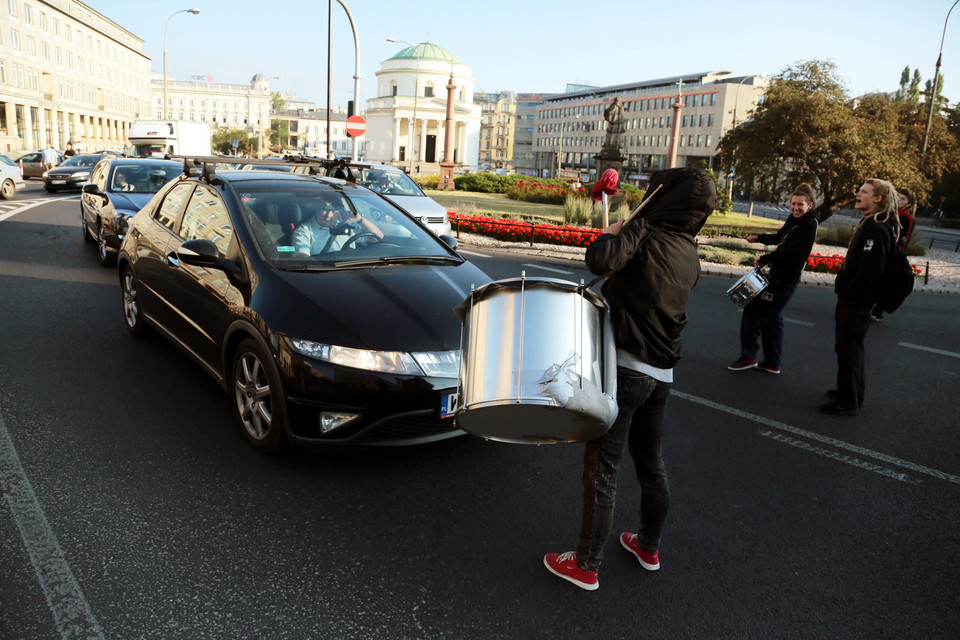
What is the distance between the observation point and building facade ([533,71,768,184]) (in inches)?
3871

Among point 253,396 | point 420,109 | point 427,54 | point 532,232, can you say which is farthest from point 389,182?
point 427,54

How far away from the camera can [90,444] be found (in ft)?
14.2

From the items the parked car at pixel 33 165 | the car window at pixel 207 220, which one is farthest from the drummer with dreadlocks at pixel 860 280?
the parked car at pixel 33 165

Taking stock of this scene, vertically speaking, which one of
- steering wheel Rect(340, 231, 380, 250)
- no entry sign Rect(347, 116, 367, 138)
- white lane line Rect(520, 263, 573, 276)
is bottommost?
white lane line Rect(520, 263, 573, 276)

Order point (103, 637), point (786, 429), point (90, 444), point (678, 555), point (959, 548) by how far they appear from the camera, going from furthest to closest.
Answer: point (786, 429)
point (90, 444)
point (959, 548)
point (678, 555)
point (103, 637)

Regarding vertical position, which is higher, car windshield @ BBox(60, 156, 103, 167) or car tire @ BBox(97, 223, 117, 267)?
car windshield @ BBox(60, 156, 103, 167)

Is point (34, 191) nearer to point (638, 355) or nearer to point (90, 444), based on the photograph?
point (90, 444)

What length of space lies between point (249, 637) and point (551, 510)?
1680 mm

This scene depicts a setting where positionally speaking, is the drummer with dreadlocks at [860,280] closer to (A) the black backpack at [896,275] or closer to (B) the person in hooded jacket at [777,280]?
(A) the black backpack at [896,275]

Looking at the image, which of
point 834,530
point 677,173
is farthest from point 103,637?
point 834,530

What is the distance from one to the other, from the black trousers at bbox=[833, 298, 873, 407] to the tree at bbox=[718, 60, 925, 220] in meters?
23.0

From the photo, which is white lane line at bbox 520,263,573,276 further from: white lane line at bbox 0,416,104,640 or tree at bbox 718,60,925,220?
tree at bbox 718,60,925,220

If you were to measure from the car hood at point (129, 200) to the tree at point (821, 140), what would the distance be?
76.1 ft

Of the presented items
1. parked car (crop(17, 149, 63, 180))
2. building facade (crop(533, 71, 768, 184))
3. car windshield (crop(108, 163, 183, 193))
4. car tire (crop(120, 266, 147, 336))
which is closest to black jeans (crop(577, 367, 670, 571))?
car tire (crop(120, 266, 147, 336))
